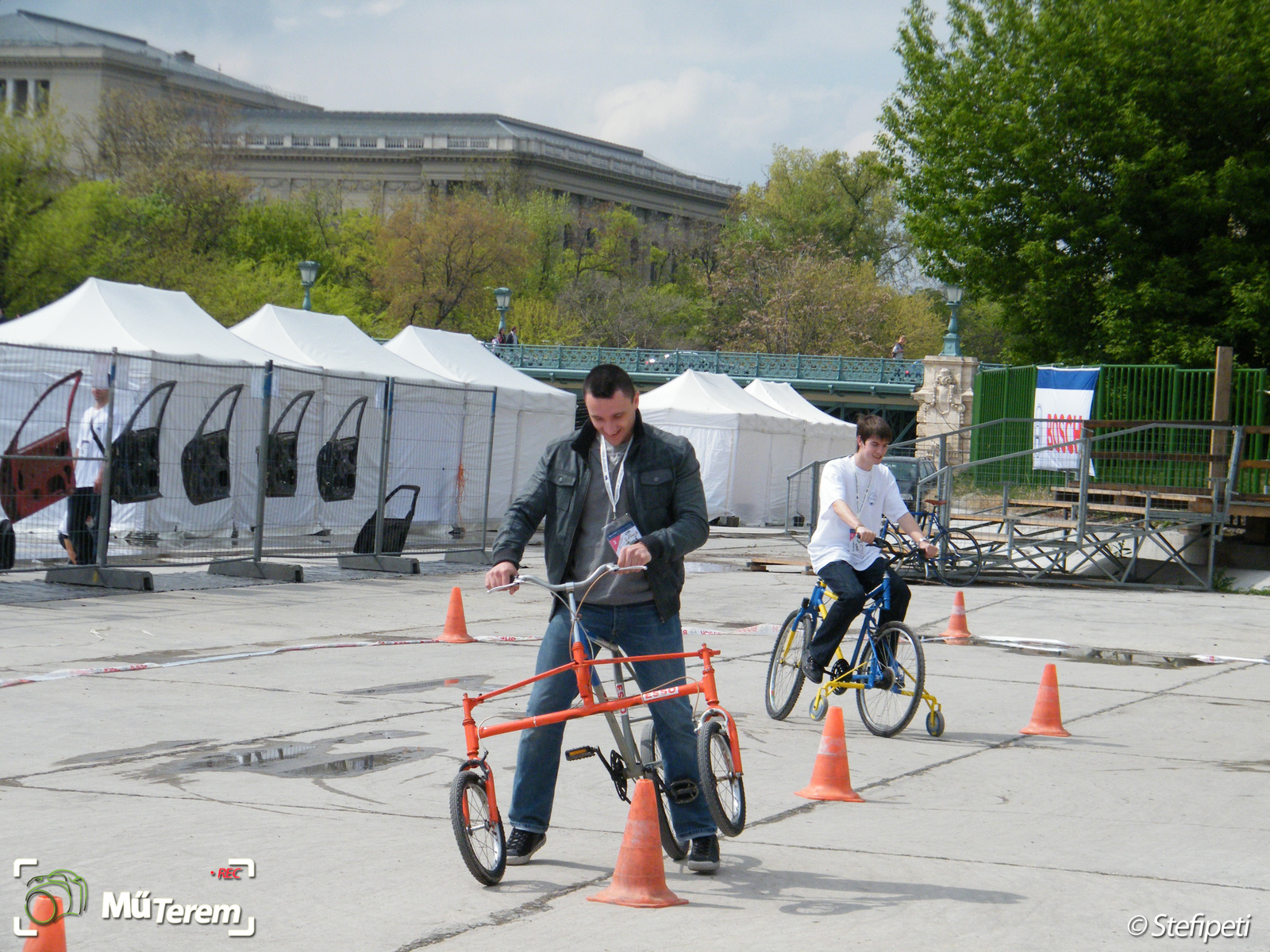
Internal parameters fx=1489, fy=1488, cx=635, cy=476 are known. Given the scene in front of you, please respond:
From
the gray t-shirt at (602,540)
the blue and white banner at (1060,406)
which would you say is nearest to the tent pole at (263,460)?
the gray t-shirt at (602,540)

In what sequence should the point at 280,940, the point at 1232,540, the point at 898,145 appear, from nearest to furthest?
the point at 280,940 → the point at 1232,540 → the point at 898,145

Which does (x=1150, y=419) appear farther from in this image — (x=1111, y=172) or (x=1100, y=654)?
(x=1100, y=654)

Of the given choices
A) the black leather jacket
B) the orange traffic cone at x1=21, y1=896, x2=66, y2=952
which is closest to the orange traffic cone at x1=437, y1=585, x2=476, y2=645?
the black leather jacket

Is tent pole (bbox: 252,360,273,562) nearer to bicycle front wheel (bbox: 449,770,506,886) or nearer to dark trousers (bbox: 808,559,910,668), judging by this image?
dark trousers (bbox: 808,559,910,668)

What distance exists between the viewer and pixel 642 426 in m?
5.50

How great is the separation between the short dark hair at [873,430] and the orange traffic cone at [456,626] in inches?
186

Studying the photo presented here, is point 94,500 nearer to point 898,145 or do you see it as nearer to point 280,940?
point 280,940

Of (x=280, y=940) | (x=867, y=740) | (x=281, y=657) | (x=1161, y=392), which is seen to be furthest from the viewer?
(x=1161, y=392)

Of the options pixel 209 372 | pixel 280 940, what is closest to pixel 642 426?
pixel 280 940

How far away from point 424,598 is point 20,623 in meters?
4.65

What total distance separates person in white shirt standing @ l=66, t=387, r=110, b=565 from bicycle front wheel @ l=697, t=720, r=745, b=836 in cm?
1044

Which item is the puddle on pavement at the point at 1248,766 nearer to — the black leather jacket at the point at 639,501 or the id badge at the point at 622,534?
the black leather jacket at the point at 639,501

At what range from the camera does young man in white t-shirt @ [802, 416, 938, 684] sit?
8461 mm

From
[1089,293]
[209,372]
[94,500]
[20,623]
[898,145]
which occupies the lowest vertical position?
[20,623]
